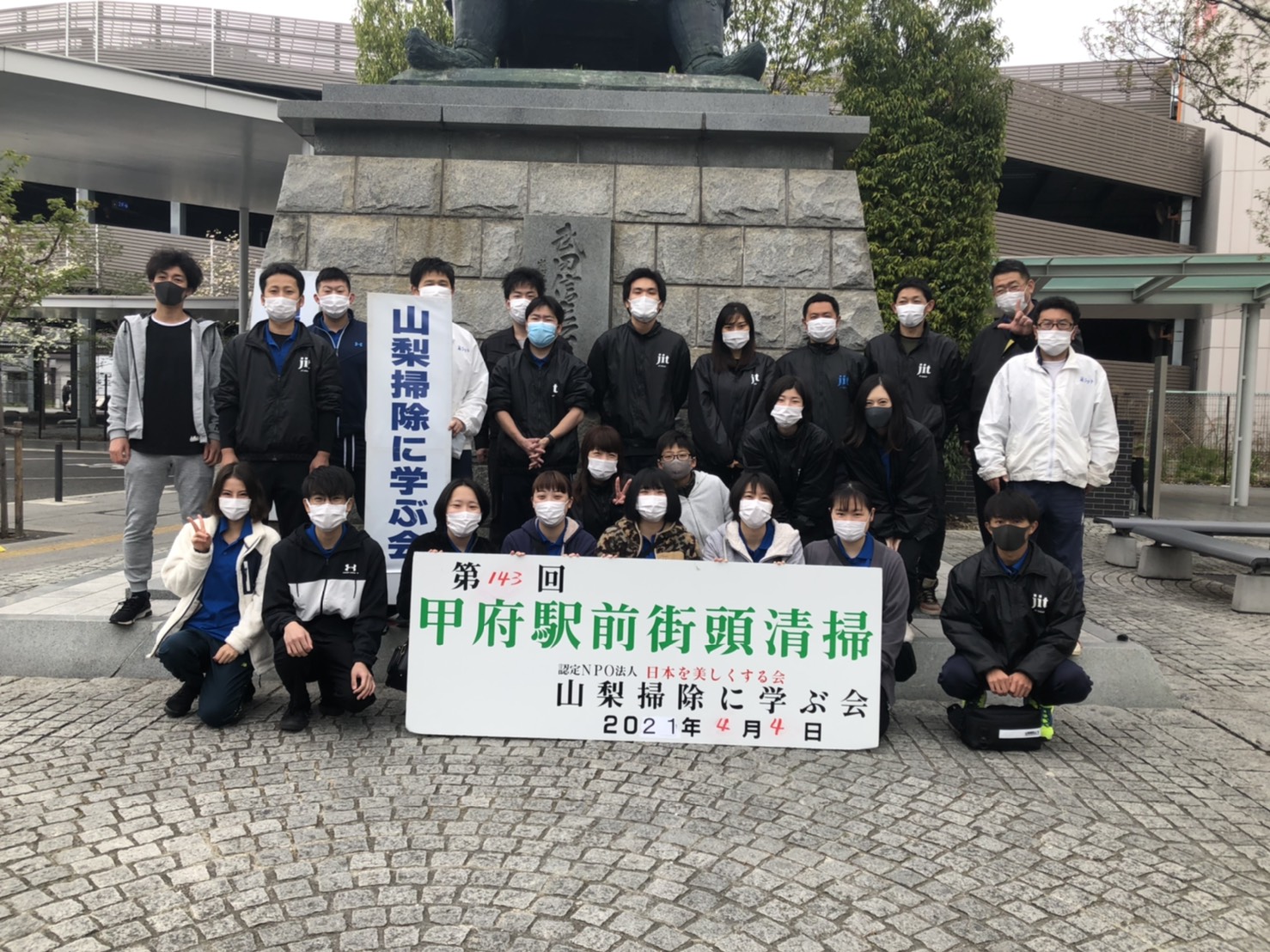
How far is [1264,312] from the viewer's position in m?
22.7

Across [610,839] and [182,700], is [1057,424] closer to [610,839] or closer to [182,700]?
[610,839]

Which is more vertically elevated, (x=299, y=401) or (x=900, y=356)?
(x=900, y=356)

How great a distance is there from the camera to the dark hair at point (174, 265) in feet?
16.8

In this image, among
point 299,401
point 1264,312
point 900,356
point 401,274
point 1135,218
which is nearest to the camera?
point 299,401

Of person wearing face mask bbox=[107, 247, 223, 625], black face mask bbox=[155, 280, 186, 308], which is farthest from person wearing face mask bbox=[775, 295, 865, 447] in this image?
black face mask bbox=[155, 280, 186, 308]

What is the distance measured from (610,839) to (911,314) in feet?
11.3

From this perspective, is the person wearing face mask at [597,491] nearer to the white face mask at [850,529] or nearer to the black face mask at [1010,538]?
the white face mask at [850,529]

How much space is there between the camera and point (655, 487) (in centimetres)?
466

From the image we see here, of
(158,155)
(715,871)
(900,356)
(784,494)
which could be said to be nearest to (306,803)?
(715,871)

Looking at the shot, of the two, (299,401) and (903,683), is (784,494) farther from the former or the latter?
(299,401)

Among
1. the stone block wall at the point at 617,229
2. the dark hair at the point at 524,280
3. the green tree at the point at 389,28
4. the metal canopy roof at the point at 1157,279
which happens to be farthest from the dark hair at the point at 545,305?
the green tree at the point at 389,28

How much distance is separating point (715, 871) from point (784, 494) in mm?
2431

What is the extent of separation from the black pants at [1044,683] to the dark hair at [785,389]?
4.64 feet

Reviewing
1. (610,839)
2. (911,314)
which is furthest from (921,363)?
(610,839)
